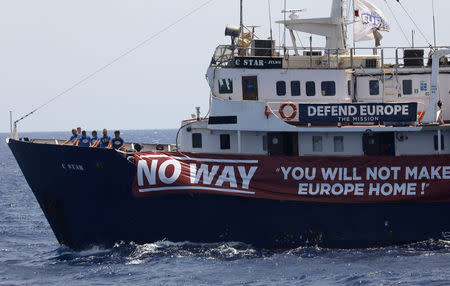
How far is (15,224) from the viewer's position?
124 feet

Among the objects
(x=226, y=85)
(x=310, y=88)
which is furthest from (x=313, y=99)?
(x=226, y=85)

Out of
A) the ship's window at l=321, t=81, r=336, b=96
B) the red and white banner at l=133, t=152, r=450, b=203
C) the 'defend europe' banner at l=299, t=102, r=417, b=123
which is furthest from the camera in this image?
the ship's window at l=321, t=81, r=336, b=96

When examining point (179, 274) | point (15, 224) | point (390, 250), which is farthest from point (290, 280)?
point (15, 224)

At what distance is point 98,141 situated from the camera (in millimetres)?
28547

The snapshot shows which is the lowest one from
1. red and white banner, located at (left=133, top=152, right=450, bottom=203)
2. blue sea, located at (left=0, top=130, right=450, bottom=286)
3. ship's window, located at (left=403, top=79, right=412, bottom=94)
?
blue sea, located at (left=0, top=130, right=450, bottom=286)

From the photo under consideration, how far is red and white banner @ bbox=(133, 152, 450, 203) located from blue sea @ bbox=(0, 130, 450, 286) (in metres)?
1.66

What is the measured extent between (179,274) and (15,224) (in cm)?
1565

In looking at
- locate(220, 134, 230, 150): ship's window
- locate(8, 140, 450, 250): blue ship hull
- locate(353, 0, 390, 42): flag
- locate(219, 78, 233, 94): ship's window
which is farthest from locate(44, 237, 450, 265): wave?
locate(353, 0, 390, 42): flag

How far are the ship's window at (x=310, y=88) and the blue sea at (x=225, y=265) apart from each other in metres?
5.07

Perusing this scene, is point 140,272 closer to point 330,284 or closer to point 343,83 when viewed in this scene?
point 330,284

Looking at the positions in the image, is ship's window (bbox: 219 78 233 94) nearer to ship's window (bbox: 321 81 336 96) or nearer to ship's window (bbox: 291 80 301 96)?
ship's window (bbox: 291 80 301 96)

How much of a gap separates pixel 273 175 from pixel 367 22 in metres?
6.97

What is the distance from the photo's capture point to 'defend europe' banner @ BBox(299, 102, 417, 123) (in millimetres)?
26891

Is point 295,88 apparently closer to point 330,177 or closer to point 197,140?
point 330,177
